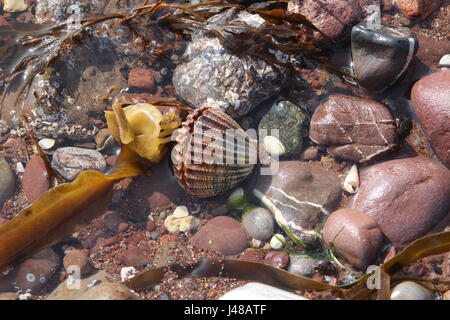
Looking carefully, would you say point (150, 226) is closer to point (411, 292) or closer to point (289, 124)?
point (289, 124)

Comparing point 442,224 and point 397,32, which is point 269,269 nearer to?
point 442,224

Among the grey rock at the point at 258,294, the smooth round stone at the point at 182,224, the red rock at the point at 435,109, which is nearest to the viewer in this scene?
the grey rock at the point at 258,294

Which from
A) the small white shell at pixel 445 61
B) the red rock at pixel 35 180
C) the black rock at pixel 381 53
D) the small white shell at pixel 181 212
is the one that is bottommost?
the small white shell at pixel 181 212

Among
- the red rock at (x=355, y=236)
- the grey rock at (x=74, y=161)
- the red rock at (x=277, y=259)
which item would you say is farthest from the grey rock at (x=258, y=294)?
the grey rock at (x=74, y=161)

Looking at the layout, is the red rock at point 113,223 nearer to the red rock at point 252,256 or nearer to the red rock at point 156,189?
the red rock at point 156,189

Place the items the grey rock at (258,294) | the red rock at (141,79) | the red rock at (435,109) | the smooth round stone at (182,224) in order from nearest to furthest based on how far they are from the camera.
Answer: the grey rock at (258,294), the red rock at (435,109), the smooth round stone at (182,224), the red rock at (141,79)

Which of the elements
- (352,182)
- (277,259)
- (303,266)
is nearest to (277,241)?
(277,259)

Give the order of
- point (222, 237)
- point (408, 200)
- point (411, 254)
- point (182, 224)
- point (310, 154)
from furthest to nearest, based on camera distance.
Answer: point (310, 154)
point (182, 224)
point (222, 237)
point (408, 200)
point (411, 254)
